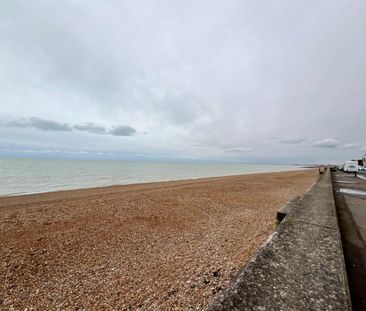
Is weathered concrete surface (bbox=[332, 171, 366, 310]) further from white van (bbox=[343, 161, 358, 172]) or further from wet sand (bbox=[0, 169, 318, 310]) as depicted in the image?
white van (bbox=[343, 161, 358, 172])

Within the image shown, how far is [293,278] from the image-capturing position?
6.02 ft

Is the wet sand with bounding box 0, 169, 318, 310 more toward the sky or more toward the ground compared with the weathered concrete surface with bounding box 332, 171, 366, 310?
more toward the ground

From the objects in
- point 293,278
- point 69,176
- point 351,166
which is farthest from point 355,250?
point 351,166

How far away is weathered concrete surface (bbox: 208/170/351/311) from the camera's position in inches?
58.3

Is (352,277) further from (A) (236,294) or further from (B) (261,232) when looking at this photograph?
(B) (261,232)

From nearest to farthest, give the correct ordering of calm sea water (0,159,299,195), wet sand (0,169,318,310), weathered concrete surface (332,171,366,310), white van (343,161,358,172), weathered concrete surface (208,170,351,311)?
weathered concrete surface (208,170,351,311)
weathered concrete surface (332,171,366,310)
wet sand (0,169,318,310)
calm sea water (0,159,299,195)
white van (343,161,358,172)

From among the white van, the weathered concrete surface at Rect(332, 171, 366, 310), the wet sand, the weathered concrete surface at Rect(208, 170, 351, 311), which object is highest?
the white van

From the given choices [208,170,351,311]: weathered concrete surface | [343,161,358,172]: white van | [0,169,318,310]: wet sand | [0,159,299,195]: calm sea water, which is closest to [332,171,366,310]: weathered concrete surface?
[208,170,351,311]: weathered concrete surface

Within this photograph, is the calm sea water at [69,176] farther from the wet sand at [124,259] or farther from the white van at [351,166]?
the white van at [351,166]

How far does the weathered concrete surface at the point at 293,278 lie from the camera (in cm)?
148

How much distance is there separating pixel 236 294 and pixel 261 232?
4433 mm

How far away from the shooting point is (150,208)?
899cm

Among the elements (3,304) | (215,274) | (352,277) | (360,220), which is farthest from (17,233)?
(360,220)

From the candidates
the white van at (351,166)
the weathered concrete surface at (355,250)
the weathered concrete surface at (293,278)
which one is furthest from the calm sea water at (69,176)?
the white van at (351,166)
